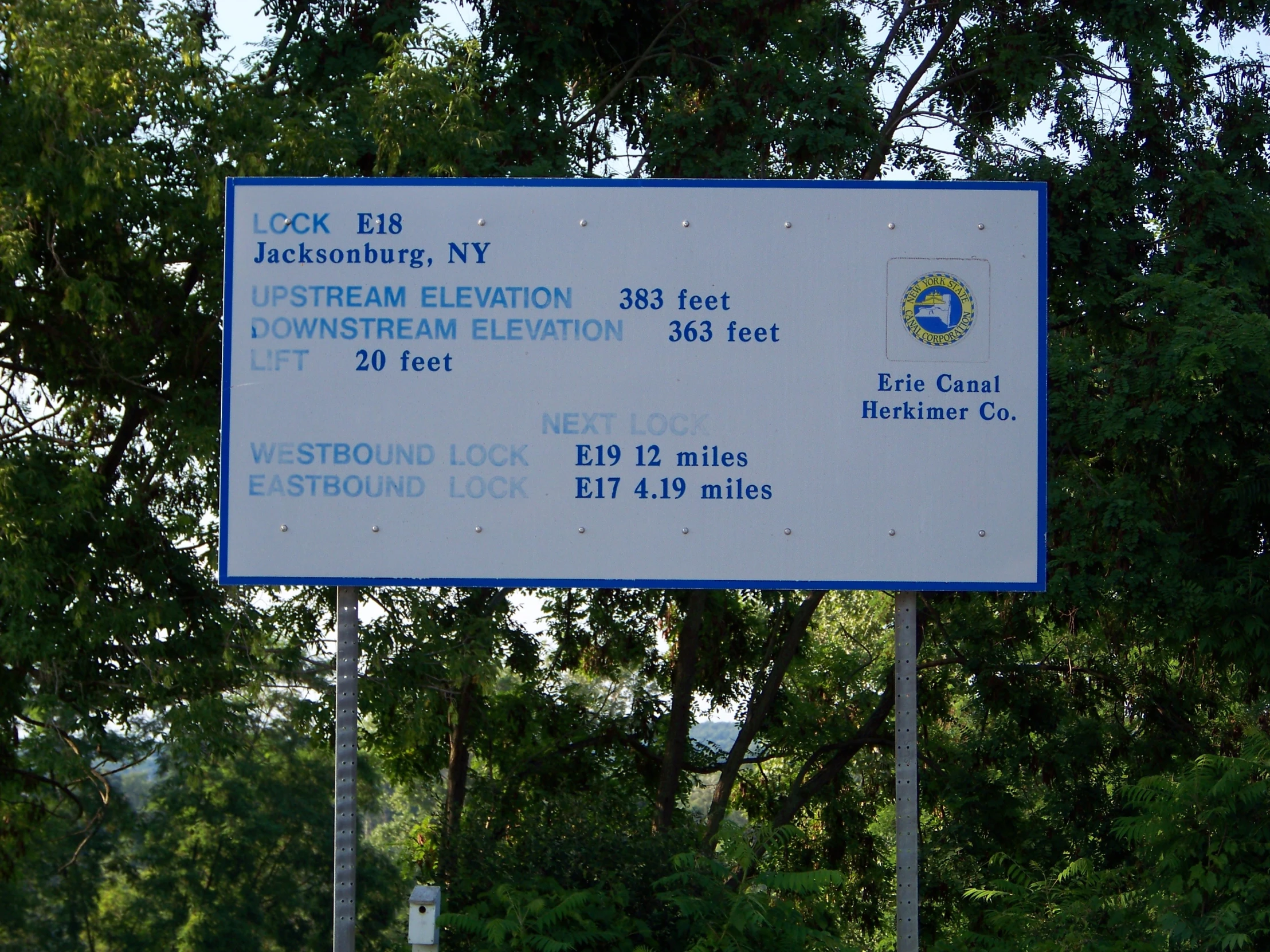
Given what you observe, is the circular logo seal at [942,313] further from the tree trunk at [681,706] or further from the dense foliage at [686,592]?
the tree trunk at [681,706]

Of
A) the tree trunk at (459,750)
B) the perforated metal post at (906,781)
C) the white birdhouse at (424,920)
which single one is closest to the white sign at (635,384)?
the perforated metal post at (906,781)

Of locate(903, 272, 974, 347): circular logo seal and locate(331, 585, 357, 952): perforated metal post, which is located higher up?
locate(903, 272, 974, 347): circular logo seal

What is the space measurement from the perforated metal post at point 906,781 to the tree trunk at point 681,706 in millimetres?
8955

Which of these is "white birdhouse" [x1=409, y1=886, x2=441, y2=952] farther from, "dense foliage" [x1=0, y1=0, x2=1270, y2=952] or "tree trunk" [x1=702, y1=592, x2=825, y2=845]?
"tree trunk" [x1=702, y1=592, x2=825, y2=845]

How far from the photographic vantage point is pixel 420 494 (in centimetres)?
440

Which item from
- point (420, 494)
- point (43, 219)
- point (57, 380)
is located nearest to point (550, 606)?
point (57, 380)

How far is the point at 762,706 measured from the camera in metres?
14.1

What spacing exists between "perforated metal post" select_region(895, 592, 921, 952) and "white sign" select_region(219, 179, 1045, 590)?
264mm

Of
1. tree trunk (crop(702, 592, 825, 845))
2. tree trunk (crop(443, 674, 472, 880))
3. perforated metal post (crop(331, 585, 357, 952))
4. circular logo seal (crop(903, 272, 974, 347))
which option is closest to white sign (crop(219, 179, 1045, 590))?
circular logo seal (crop(903, 272, 974, 347))

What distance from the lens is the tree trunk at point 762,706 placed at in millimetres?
13648

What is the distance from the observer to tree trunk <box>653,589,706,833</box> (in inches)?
541

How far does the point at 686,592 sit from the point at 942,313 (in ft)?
32.4

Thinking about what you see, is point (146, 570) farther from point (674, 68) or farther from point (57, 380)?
point (674, 68)

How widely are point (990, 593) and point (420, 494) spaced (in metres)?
9.09
